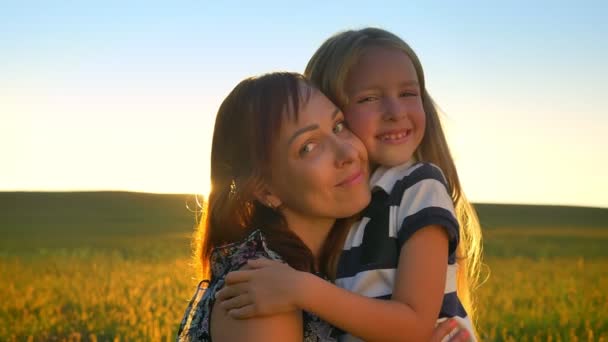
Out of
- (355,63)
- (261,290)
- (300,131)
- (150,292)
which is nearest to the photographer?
(261,290)

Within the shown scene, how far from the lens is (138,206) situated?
38.8 meters

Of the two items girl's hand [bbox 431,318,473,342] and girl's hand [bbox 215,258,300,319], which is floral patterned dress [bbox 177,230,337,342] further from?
girl's hand [bbox 431,318,473,342]

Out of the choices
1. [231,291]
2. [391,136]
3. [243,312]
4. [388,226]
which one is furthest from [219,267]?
[391,136]

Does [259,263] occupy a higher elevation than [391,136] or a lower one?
lower

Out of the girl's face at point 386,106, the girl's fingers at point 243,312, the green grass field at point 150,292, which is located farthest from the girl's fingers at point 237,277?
the green grass field at point 150,292

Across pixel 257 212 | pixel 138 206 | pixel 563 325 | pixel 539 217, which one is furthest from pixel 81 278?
pixel 539 217

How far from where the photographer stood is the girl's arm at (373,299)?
10.8 ft

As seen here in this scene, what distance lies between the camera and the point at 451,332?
154 inches

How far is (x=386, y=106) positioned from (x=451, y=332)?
105 centimetres

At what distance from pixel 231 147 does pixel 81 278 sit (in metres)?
8.98

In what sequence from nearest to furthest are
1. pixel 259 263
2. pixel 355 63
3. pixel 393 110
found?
pixel 259 263, pixel 393 110, pixel 355 63

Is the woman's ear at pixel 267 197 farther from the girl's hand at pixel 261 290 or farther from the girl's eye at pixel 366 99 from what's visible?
the girl's eye at pixel 366 99

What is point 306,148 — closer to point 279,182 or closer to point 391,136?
point 279,182

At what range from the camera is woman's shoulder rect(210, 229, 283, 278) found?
3.60m
